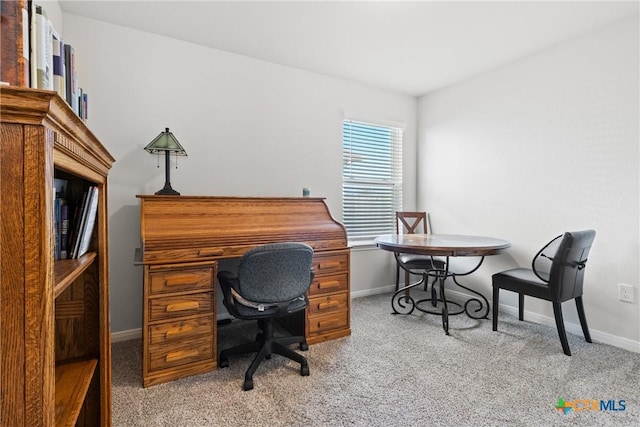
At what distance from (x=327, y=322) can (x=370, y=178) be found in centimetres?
190

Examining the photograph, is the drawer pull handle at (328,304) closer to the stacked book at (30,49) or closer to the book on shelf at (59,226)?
the book on shelf at (59,226)

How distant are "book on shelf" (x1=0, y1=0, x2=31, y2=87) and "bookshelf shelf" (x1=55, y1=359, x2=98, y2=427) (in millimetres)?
828

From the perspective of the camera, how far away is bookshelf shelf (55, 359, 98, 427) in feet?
2.74

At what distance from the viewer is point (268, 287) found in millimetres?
1832

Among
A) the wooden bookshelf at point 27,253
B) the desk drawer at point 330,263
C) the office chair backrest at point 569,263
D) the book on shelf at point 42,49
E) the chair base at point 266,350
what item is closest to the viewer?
the wooden bookshelf at point 27,253

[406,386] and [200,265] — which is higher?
[200,265]

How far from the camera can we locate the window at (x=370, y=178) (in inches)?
142

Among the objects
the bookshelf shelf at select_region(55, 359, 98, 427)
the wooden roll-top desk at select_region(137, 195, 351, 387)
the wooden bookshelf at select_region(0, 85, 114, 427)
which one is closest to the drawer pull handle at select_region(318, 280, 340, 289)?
the wooden roll-top desk at select_region(137, 195, 351, 387)

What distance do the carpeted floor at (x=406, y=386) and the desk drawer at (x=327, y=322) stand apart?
11 centimetres

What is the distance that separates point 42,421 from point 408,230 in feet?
11.5

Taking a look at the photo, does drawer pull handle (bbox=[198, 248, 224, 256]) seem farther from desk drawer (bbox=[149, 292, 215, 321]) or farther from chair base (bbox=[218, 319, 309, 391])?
chair base (bbox=[218, 319, 309, 391])

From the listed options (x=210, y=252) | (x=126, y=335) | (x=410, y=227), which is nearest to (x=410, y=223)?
(x=410, y=227)

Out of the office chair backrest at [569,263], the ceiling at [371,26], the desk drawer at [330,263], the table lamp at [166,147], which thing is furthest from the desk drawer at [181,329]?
the office chair backrest at [569,263]

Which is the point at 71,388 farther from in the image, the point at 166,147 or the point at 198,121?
the point at 198,121
